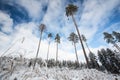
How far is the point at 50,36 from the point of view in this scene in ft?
135

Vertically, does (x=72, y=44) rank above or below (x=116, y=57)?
above

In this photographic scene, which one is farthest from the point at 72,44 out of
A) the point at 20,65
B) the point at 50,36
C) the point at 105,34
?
the point at 20,65

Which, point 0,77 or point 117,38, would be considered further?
point 117,38

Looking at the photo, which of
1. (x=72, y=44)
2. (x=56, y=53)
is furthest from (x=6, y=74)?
(x=56, y=53)

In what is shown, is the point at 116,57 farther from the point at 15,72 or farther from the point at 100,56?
the point at 15,72

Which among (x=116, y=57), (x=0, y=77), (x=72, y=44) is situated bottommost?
(x=0, y=77)

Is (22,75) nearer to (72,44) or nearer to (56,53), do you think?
(72,44)

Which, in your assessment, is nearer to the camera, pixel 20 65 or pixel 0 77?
pixel 0 77

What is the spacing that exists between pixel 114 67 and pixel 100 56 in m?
8.20

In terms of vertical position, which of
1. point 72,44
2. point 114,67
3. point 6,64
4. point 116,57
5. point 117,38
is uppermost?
point 117,38

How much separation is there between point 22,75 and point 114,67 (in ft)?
139

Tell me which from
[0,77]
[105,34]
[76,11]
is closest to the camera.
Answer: [0,77]

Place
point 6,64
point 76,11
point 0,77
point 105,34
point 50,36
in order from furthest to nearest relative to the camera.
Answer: point 50,36 < point 105,34 < point 76,11 < point 6,64 < point 0,77

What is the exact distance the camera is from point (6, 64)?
324 centimetres
